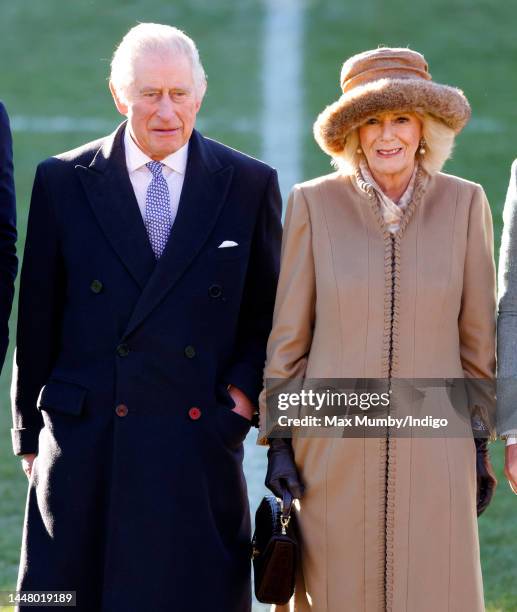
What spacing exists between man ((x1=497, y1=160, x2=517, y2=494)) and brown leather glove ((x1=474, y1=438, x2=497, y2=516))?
4.8 inches

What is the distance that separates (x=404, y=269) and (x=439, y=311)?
0.51 feet

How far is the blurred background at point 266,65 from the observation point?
12680 millimetres

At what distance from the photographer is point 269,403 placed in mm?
4496

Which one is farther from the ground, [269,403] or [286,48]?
[286,48]

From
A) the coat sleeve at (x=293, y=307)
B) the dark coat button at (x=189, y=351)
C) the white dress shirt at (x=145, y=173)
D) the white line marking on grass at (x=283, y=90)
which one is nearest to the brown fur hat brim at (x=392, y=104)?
the coat sleeve at (x=293, y=307)

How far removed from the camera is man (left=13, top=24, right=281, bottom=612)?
14.6 ft

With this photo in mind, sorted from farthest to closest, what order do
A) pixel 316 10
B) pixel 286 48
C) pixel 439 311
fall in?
pixel 316 10 < pixel 286 48 < pixel 439 311

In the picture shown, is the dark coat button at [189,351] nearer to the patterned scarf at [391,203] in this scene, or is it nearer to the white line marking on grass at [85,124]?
the patterned scarf at [391,203]

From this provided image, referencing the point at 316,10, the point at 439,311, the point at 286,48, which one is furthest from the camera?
the point at 316,10

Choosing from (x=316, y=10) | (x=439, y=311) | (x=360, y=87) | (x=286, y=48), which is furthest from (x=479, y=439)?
(x=316, y=10)

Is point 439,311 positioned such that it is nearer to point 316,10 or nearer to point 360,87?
point 360,87

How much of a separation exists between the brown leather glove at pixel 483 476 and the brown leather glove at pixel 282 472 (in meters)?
0.51

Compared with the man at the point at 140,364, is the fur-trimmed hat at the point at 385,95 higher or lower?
higher

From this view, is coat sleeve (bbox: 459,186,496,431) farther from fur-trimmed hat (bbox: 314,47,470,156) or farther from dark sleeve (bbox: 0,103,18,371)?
dark sleeve (bbox: 0,103,18,371)
